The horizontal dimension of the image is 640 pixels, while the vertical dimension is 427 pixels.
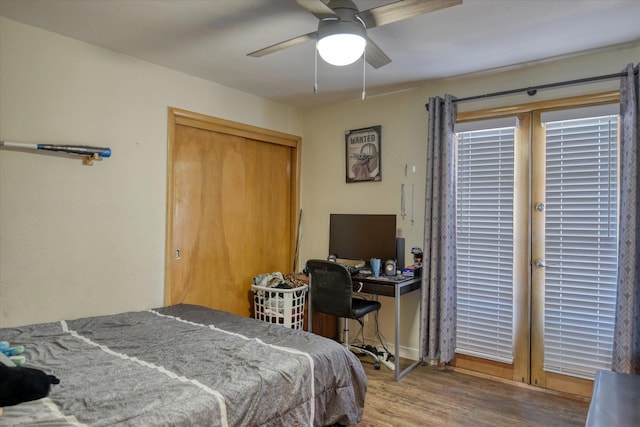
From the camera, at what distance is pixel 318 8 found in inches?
68.7

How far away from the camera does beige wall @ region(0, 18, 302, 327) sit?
2.41m

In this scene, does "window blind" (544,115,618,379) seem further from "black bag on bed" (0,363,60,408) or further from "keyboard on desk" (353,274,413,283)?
"black bag on bed" (0,363,60,408)

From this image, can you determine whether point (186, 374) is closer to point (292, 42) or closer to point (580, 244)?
point (292, 42)

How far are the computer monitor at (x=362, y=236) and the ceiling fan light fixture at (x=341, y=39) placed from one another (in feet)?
6.31

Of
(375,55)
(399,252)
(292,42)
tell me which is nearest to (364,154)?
(399,252)

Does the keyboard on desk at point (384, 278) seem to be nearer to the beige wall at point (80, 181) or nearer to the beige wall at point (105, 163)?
the beige wall at point (105, 163)

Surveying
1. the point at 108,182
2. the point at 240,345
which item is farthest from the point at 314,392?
the point at 108,182

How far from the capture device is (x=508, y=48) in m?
2.78

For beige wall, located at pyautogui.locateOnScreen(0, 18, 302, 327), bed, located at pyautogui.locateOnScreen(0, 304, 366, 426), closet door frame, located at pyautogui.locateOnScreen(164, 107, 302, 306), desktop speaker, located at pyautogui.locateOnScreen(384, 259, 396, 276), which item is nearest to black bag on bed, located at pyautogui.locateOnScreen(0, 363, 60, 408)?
bed, located at pyautogui.locateOnScreen(0, 304, 366, 426)

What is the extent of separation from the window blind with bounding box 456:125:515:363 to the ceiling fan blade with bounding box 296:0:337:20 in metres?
1.92

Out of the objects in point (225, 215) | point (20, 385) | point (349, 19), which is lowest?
point (20, 385)

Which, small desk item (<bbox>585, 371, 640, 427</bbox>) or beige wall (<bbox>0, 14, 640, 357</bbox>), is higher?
beige wall (<bbox>0, 14, 640, 357</bbox>)

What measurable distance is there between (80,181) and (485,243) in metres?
3.02

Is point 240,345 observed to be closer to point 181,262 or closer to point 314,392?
point 314,392
